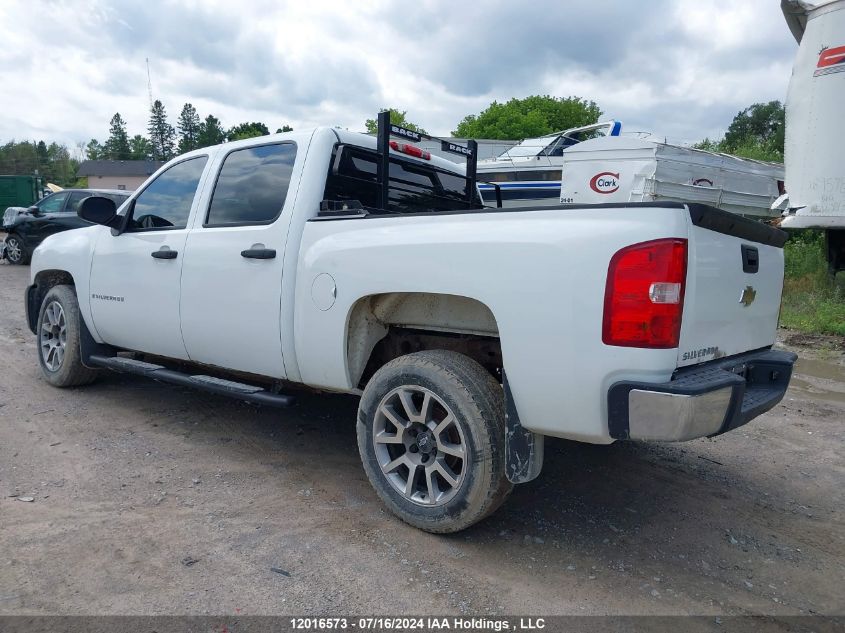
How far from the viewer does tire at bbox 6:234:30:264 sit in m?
15.4

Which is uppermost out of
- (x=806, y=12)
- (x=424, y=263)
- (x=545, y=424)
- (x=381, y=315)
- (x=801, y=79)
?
(x=806, y=12)

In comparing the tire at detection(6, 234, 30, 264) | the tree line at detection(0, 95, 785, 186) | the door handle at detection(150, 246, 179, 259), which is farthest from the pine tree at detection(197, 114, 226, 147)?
the door handle at detection(150, 246, 179, 259)

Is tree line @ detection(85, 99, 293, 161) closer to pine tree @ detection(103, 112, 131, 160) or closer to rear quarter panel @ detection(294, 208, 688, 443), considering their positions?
pine tree @ detection(103, 112, 131, 160)

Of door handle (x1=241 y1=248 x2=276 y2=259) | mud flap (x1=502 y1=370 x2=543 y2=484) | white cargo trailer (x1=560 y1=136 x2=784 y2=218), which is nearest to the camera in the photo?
mud flap (x1=502 y1=370 x2=543 y2=484)

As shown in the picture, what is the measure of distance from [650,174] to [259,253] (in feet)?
27.0

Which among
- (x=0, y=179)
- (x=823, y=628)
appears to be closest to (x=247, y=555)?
(x=823, y=628)

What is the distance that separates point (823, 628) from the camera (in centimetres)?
253

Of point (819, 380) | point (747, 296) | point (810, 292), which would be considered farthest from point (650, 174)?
point (747, 296)

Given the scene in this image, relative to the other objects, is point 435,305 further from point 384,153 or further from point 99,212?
point 99,212

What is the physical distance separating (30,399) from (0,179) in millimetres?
23682

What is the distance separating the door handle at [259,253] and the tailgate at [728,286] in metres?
2.21

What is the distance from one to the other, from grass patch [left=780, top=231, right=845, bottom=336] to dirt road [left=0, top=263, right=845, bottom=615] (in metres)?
4.61

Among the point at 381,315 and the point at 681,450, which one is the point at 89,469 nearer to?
the point at 381,315

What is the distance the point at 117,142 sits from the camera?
10462cm
